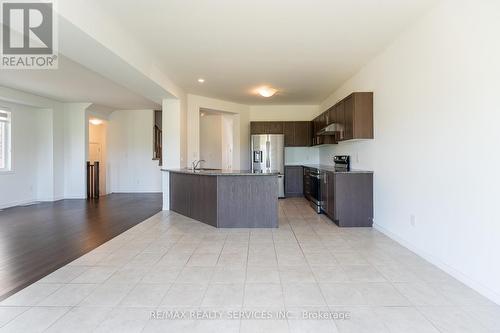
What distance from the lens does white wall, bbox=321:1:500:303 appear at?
232 centimetres

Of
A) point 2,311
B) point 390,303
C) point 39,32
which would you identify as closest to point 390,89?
point 390,303

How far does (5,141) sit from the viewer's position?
21.7 ft

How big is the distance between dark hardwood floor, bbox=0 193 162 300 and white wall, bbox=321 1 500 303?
398 cm

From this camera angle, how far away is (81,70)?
16.2 feet

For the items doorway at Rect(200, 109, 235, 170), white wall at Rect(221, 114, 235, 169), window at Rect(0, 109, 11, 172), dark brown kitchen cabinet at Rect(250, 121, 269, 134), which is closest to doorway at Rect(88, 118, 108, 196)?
window at Rect(0, 109, 11, 172)

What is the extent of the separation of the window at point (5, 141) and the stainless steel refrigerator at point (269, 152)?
583 centimetres

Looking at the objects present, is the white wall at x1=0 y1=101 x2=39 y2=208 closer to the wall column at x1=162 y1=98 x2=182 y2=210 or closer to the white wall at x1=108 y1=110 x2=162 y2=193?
the white wall at x1=108 y1=110 x2=162 y2=193

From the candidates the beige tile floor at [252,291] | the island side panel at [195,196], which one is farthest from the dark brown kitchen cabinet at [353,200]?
the island side panel at [195,196]

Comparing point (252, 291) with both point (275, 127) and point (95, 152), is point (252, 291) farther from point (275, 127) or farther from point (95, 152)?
point (95, 152)

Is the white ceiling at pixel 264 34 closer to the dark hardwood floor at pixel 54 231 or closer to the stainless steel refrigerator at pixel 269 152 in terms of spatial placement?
the stainless steel refrigerator at pixel 269 152

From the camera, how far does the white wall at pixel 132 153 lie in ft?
30.2

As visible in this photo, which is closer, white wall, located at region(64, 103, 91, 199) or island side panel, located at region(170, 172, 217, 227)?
island side panel, located at region(170, 172, 217, 227)

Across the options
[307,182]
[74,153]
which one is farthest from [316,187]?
[74,153]

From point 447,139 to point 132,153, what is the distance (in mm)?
8595
